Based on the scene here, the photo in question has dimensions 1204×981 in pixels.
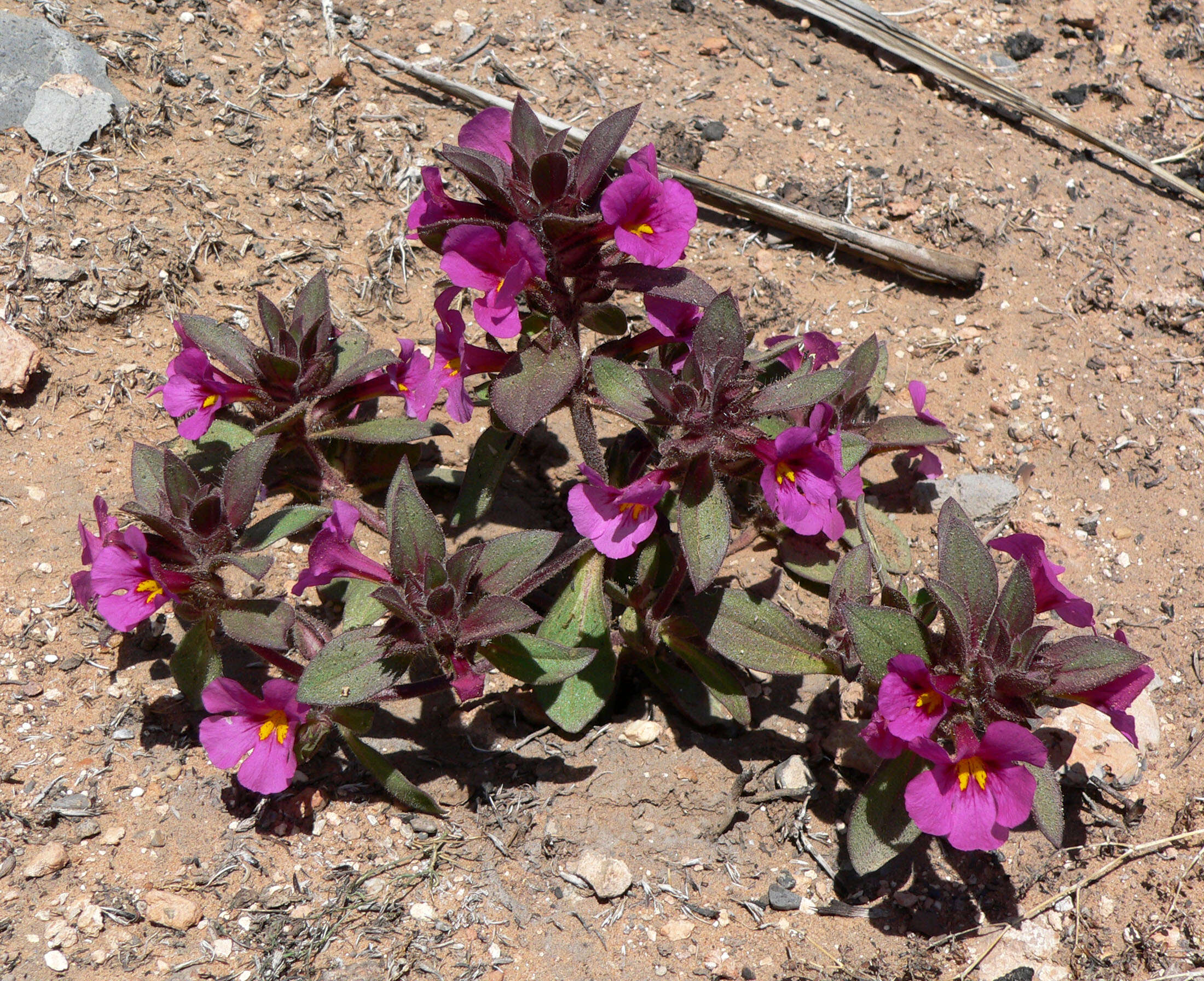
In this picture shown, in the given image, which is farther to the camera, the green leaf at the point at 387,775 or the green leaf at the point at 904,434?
the green leaf at the point at 904,434

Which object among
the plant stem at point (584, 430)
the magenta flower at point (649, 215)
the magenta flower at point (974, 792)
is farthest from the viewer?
the plant stem at point (584, 430)

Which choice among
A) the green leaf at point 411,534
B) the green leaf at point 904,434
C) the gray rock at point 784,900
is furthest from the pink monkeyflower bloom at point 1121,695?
the green leaf at point 411,534

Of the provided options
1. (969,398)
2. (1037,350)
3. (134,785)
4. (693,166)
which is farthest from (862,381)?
(134,785)

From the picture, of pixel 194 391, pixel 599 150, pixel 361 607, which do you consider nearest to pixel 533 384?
pixel 599 150

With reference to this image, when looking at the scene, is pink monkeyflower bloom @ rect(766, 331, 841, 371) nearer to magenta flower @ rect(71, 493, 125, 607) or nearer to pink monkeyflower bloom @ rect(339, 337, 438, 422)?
pink monkeyflower bloom @ rect(339, 337, 438, 422)

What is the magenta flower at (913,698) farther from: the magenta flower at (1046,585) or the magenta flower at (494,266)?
the magenta flower at (494,266)
